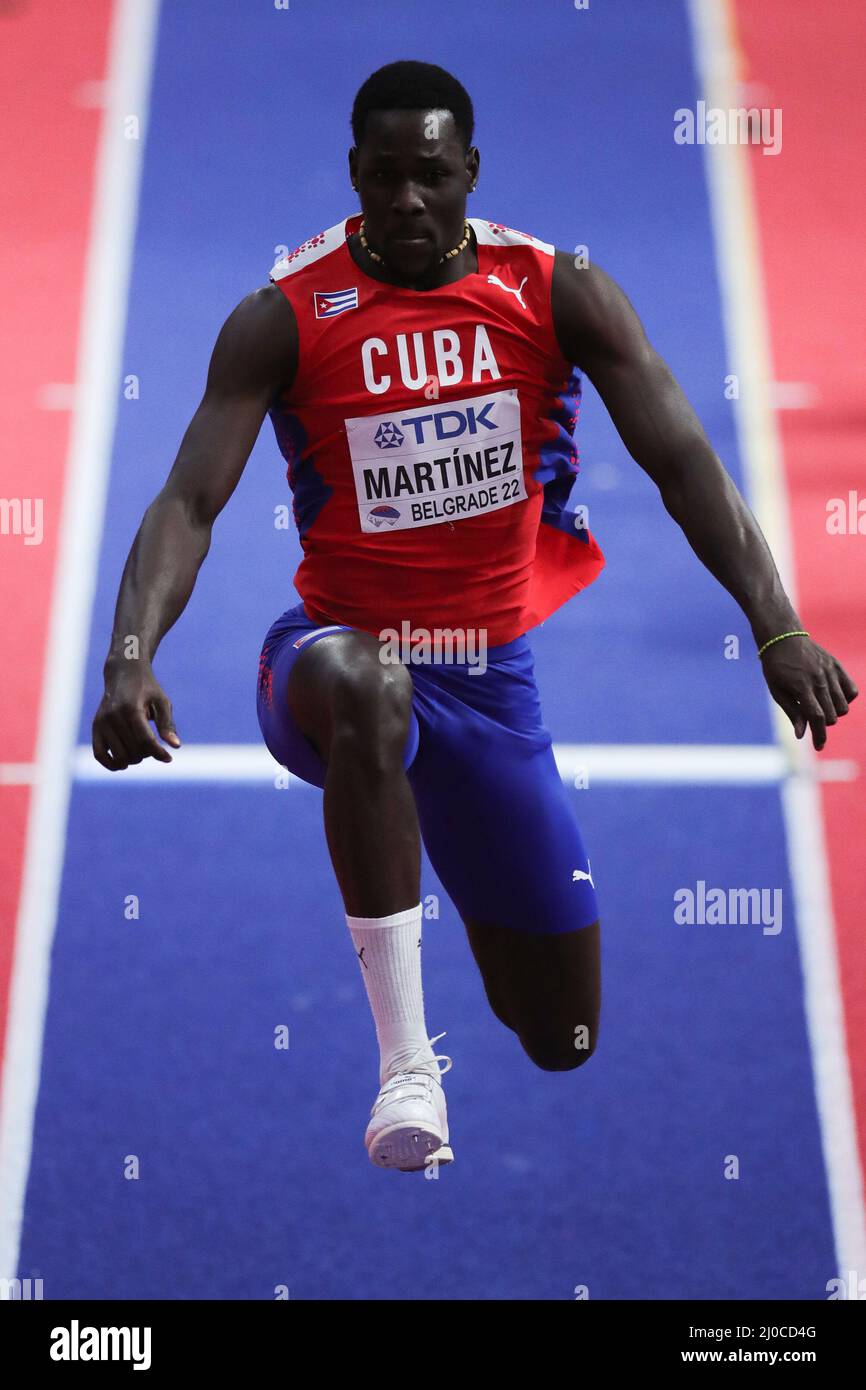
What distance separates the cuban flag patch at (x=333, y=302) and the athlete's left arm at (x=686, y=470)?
40cm

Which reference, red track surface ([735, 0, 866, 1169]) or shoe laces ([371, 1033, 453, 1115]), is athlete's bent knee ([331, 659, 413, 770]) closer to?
shoe laces ([371, 1033, 453, 1115])

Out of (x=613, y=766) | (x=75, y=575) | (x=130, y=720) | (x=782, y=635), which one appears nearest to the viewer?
(x=130, y=720)

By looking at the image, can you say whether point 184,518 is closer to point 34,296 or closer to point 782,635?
point 782,635

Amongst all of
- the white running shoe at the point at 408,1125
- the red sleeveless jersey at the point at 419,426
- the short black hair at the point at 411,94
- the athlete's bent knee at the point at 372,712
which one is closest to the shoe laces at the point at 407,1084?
the white running shoe at the point at 408,1125

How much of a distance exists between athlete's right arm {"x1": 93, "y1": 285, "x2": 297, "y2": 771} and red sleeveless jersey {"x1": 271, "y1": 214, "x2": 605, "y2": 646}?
0.08 m

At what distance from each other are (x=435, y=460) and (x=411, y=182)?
52 centimetres

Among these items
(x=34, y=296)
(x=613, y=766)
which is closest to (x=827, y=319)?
(x=613, y=766)

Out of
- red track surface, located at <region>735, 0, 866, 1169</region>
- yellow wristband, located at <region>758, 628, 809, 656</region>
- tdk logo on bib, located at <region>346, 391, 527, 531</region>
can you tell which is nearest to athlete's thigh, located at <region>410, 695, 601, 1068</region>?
tdk logo on bib, located at <region>346, 391, 527, 531</region>

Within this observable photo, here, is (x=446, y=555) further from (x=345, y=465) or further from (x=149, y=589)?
(x=149, y=589)

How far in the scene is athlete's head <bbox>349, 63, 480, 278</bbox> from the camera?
11.6 feet

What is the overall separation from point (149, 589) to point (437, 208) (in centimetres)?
89

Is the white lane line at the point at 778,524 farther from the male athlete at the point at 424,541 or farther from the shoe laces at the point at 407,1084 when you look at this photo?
the shoe laces at the point at 407,1084

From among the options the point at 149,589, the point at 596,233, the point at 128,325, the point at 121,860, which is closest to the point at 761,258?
the point at 596,233

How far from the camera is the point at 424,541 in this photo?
3.89 metres
